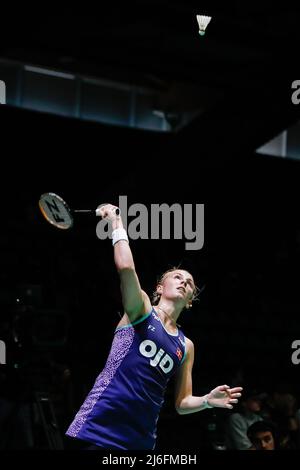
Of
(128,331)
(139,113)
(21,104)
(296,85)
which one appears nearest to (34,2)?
(296,85)

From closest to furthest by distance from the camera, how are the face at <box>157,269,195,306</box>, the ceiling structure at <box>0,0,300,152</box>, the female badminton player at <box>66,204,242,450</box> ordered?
the female badminton player at <box>66,204,242,450</box> < the face at <box>157,269,195,306</box> < the ceiling structure at <box>0,0,300,152</box>

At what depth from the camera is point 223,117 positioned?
9680 millimetres

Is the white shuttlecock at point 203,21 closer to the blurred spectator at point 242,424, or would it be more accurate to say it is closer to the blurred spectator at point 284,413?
the blurred spectator at point 242,424

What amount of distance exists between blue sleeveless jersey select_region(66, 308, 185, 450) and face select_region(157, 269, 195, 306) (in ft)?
0.72

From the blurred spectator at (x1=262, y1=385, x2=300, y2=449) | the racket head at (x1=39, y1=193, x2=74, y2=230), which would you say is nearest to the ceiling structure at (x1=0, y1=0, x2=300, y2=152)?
the racket head at (x1=39, y1=193, x2=74, y2=230)

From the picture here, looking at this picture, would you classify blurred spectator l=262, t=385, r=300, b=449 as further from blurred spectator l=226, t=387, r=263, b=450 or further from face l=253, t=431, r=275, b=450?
face l=253, t=431, r=275, b=450

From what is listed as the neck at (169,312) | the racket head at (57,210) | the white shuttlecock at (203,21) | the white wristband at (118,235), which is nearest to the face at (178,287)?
the neck at (169,312)

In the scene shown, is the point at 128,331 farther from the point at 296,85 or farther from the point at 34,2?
the point at 296,85

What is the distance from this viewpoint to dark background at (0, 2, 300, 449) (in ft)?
28.2

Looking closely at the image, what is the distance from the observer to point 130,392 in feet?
14.5

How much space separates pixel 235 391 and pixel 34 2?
13.0ft

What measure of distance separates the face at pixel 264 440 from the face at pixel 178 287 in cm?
235

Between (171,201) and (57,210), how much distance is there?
484 cm

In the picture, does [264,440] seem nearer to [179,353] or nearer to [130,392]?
[179,353]
